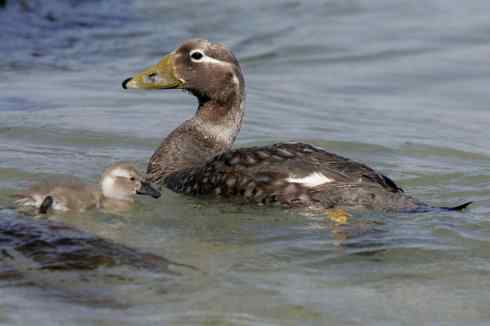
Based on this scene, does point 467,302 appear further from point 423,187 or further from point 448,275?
point 423,187

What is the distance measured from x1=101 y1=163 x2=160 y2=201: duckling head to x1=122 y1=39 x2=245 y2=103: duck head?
167 centimetres

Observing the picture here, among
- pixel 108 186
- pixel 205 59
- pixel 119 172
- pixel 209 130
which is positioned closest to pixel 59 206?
pixel 108 186

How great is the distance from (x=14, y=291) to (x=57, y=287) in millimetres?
238

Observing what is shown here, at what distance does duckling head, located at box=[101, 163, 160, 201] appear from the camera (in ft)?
27.9

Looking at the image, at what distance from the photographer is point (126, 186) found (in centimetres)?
854

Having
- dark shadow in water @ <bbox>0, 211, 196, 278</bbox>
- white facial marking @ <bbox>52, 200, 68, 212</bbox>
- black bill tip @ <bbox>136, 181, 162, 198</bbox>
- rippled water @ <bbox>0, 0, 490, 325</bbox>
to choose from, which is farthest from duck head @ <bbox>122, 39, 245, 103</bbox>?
dark shadow in water @ <bbox>0, 211, 196, 278</bbox>

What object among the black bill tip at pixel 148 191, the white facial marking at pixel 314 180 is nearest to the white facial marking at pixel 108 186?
the black bill tip at pixel 148 191

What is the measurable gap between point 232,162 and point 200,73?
1571mm

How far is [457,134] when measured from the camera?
1223cm

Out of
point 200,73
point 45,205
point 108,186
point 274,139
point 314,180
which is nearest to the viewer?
point 45,205

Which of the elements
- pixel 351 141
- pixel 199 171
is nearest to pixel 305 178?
pixel 199 171

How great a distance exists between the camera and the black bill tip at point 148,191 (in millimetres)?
8471

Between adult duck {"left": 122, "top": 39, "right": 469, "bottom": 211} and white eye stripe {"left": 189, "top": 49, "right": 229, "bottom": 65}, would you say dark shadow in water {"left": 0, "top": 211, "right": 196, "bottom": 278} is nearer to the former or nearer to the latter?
adult duck {"left": 122, "top": 39, "right": 469, "bottom": 211}

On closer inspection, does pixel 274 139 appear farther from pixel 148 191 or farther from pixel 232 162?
pixel 148 191
